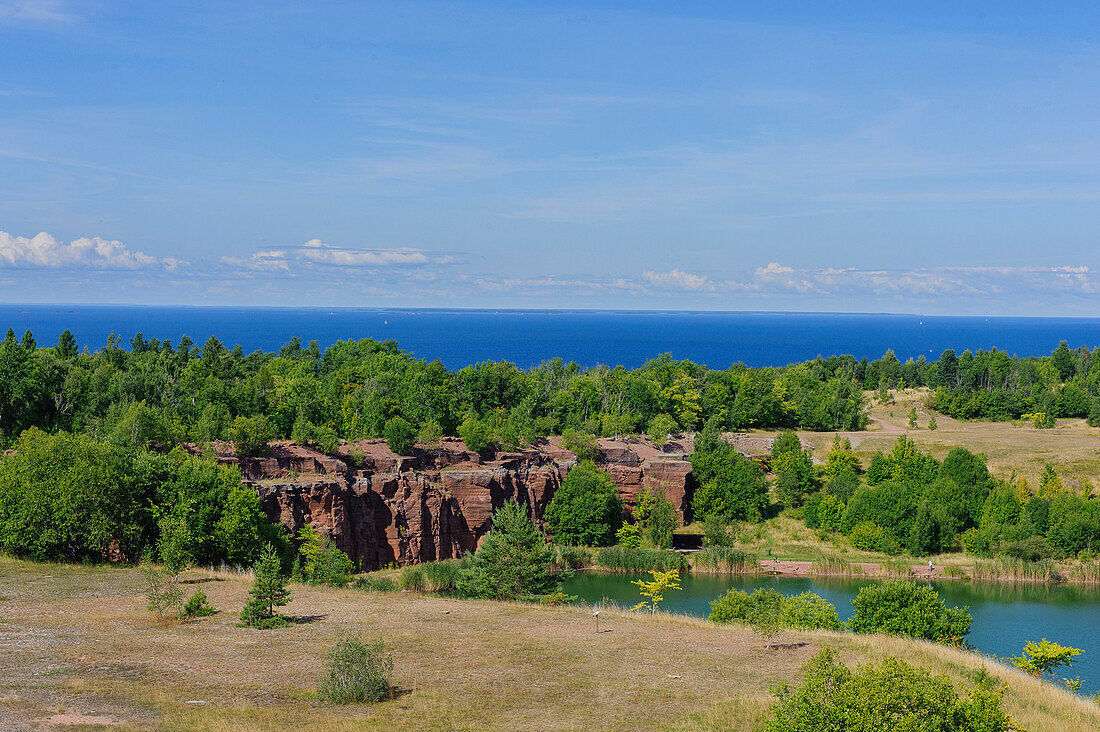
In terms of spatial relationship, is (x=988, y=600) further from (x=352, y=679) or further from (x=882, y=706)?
(x=882, y=706)

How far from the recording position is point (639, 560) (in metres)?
60.8

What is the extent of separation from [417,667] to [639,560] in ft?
127

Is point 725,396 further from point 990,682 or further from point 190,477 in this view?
point 990,682

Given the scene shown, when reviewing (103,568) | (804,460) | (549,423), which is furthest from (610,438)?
(103,568)

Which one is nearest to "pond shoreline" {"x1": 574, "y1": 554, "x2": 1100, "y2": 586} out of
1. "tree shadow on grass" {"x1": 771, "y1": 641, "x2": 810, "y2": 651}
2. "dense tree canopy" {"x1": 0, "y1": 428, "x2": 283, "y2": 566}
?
"dense tree canopy" {"x1": 0, "y1": 428, "x2": 283, "y2": 566}

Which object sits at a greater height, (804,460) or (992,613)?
(804,460)

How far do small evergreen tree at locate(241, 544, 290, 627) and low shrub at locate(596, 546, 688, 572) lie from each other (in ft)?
117

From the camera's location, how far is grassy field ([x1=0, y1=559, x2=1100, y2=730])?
63.8 ft

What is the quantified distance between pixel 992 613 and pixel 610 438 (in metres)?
36.9

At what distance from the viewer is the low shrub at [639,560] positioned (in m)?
60.5

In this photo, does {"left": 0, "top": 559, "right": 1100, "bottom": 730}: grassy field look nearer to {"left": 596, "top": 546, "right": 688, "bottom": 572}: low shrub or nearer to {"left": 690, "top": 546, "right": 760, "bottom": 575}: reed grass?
{"left": 596, "top": 546, "right": 688, "bottom": 572}: low shrub

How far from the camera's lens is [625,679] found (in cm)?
2312

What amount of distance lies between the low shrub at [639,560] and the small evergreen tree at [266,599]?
35703mm

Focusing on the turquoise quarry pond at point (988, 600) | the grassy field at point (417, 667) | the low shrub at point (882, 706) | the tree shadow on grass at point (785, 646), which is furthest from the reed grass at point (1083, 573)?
the low shrub at point (882, 706)
